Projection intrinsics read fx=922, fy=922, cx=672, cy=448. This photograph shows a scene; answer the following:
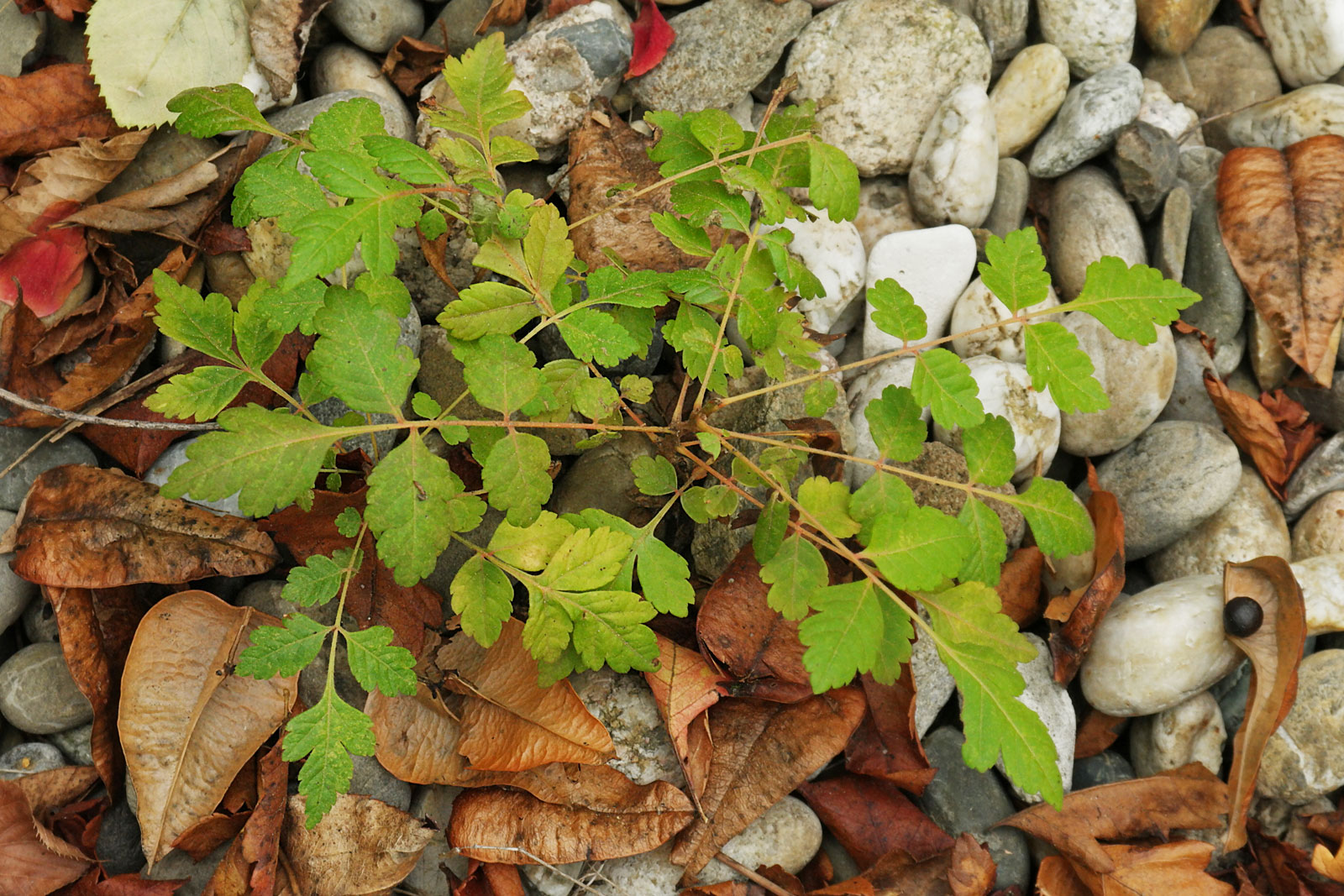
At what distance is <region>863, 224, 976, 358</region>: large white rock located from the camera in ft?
9.22

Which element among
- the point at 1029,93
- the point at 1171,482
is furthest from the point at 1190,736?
the point at 1029,93

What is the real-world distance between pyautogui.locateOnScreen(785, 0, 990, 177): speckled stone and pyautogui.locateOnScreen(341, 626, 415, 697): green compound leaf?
2014 millimetres

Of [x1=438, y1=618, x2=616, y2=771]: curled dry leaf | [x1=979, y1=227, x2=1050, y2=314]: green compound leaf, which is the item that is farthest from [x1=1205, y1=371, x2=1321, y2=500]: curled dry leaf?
[x1=438, y1=618, x2=616, y2=771]: curled dry leaf

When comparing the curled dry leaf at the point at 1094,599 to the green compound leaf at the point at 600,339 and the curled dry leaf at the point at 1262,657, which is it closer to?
the curled dry leaf at the point at 1262,657

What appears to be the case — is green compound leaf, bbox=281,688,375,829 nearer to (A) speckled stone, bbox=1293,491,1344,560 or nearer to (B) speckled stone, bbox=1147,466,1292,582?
(B) speckled stone, bbox=1147,466,1292,582

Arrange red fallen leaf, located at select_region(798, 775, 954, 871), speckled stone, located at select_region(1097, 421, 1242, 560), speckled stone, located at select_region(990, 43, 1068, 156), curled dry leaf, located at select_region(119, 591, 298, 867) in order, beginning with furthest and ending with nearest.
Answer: speckled stone, located at select_region(990, 43, 1068, 156) → speckled stone, located at select_region(1097, 421, 1242, 560) → red fallen leaf, located at select_region(798, 775, 954, 871) → curled dry leaf, located at select_region(119, 591, 298, 867)

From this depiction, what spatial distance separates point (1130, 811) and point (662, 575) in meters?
1.52

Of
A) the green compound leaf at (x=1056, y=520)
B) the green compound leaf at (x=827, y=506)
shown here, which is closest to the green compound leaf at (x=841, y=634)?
the green compound leaf at (x=827, y=506)

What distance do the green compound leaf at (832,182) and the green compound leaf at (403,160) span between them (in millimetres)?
771

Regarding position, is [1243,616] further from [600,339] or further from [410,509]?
[410,509]

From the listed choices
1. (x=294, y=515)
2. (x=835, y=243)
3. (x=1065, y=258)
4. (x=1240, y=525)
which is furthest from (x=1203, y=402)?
(x=294, y=515)

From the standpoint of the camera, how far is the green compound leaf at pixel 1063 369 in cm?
186

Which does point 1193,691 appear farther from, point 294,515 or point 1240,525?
point 294,515

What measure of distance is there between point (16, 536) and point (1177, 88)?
12.4 ft
